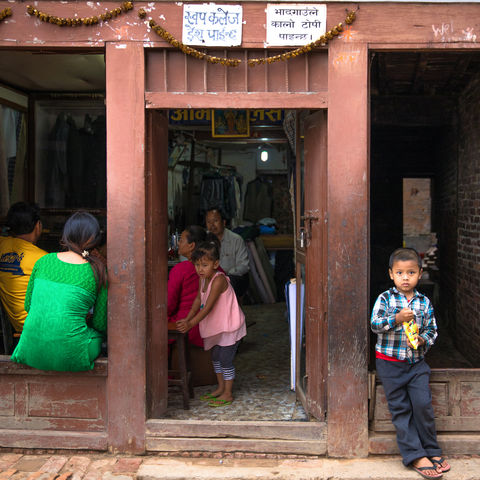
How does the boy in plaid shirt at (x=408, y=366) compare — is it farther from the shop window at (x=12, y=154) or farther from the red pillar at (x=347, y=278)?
the shop window at (x=12, y=154)

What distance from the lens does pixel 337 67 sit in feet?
13.3

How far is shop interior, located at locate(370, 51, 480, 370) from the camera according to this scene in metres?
6.72

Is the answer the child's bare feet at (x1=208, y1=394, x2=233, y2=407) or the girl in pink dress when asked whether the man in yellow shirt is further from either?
the child's bare feet at (x1=208, y1=394, x2=233, y2=407)

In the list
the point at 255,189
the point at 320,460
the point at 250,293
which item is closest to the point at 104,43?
the point at 320,460

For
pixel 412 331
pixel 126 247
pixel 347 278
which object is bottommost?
pixel 412 331

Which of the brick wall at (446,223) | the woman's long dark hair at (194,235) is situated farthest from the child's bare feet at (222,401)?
the brick wall at (446,223)

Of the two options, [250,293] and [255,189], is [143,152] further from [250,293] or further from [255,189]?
[255,189]

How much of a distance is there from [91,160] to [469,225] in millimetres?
5070

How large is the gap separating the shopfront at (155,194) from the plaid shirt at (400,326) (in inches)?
8.2

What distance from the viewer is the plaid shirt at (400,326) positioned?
392 cm

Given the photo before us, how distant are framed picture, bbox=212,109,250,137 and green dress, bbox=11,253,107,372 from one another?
10.3 feet

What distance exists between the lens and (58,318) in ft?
13.1

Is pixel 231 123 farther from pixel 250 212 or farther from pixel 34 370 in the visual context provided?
pixel 250 212

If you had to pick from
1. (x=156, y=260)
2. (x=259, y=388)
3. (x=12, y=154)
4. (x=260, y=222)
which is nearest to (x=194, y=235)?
(x=156, y=260)
